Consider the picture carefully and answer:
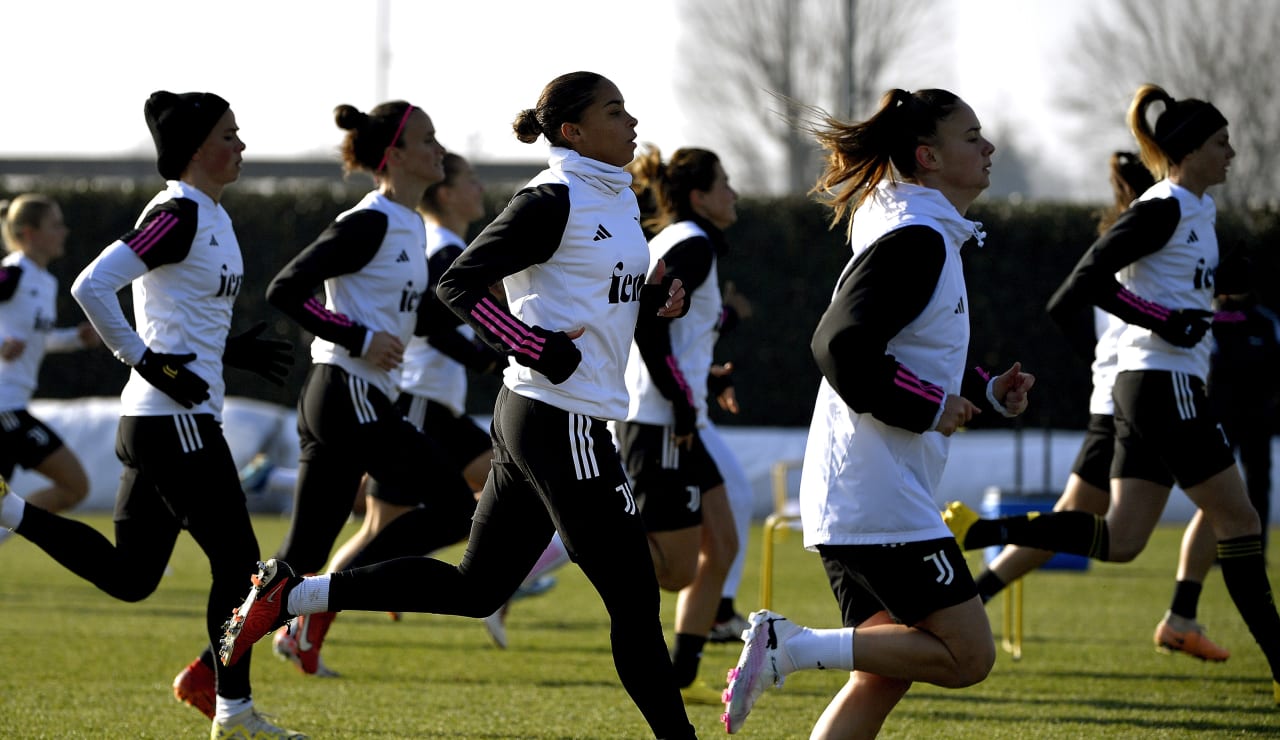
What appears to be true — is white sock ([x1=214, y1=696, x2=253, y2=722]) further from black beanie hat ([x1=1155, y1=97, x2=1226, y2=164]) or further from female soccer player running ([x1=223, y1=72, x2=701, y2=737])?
black beanie hat ([x1=1155, y1=97, x2=1226, y2=164])

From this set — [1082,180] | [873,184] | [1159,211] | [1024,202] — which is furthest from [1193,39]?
[873,184]

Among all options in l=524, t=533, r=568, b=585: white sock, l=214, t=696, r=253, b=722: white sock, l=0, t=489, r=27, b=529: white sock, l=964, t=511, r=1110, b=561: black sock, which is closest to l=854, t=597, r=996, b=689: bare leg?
l=964, t=511, r=1110, b=561: black sock

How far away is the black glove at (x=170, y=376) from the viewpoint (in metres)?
5.07

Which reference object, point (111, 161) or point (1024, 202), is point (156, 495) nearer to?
point (1024, 202)

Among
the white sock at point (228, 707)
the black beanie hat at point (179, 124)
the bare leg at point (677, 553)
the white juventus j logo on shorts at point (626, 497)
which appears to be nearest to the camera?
the white juventus j logo on shorts at point (626, 497)

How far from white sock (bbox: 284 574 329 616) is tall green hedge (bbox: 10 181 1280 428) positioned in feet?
43.2

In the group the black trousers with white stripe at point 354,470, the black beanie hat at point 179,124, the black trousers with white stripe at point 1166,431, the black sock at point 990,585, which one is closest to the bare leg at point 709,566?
the black trousers with white stripe at point 354,470

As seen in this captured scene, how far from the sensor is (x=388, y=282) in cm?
598

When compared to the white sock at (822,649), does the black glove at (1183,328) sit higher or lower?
higher

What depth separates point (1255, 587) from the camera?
5.91 metres

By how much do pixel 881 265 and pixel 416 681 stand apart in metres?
3.69

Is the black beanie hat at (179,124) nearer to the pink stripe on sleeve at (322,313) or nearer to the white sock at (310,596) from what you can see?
the pink stripe on sleeve at (322,313)

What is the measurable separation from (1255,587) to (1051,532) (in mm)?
806

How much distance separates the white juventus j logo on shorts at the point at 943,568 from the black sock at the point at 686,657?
8.25ft
